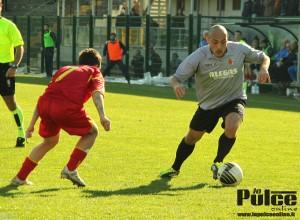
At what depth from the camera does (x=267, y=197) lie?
827 cm

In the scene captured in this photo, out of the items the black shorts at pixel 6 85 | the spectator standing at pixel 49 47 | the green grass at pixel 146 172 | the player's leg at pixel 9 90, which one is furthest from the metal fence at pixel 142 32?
the black shorts at pixel 6 85

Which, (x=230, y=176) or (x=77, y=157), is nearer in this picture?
(x=77, y=157)

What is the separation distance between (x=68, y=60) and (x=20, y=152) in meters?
25.8

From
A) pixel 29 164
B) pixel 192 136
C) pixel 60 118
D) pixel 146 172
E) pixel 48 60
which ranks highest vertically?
pixel 60 118

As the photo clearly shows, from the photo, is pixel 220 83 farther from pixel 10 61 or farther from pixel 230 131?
pixel 10 61

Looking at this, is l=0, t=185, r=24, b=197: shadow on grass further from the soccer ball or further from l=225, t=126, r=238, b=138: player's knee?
l=225, t=126, r=238, b=138: player's knee

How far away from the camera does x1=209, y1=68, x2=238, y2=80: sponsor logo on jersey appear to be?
959cm

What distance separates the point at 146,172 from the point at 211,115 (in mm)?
1173

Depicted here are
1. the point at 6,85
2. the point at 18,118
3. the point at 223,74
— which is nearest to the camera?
the point at 223,74

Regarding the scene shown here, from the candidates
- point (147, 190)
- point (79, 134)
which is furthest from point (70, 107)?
point (147, 190)

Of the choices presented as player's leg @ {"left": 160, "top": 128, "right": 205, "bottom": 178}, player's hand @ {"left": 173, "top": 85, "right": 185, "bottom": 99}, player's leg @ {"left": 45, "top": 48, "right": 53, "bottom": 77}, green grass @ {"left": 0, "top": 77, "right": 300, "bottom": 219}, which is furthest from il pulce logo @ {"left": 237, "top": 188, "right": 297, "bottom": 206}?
player's leg @ {"left": 45, "top": 48, "right": 53, "bottom": 77}

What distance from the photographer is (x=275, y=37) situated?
2811 cm

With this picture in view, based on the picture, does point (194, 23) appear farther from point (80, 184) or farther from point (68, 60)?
point (80, 184)

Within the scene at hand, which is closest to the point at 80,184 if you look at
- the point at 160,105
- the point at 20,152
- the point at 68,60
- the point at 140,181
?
the point at 140,181
